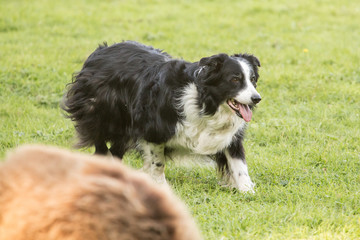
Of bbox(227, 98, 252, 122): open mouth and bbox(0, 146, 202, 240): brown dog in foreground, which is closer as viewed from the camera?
bbox(0, 146, 202, 240): brown dog in foreground

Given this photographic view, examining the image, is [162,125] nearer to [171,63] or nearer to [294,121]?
[171,63]

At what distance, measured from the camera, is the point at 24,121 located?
23.0ft

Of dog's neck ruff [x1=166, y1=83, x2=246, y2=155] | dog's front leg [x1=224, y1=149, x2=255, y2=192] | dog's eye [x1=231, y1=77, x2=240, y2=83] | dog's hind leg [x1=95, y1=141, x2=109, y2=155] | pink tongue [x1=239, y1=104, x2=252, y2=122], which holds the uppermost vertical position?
dog's eye [x1=231, y1=77, x2=240, y2=83]

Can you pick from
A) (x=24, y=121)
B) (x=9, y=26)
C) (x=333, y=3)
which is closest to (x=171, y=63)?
(x=24, y=121)

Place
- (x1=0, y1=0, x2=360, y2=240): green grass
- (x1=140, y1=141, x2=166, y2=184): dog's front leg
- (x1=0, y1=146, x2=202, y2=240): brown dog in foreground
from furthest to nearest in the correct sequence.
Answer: (x1=140, y1=141, x2=166, y2=184): dog's front leg → (x1=0, y1=0, x2=360, y2=240): green grass → (x1=0, y1=146, x2=202, y2=240): brown dog in foreground

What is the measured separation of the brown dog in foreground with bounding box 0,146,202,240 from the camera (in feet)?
6.92

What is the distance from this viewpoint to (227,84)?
16.8ft

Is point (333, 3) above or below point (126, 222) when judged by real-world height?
below

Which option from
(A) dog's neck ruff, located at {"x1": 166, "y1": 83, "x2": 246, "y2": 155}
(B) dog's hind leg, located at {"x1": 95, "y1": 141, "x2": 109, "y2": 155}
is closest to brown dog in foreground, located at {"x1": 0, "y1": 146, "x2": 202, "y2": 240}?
(A) dog's neck ruff, located at {"x1": 166, "y1": 83, "x2": 246, "y2": 155}

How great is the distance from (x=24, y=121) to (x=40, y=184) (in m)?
5.00

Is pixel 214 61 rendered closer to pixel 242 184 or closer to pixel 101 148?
pixel 242 184

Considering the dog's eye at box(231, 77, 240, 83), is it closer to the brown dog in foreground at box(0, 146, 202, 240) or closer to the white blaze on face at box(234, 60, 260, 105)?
the white blaze on face at box(234, 60, 260, 105)

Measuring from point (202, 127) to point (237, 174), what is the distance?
1.90 feet

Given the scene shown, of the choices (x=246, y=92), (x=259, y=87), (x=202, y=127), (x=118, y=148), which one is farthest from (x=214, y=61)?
(x=259, y=87)
